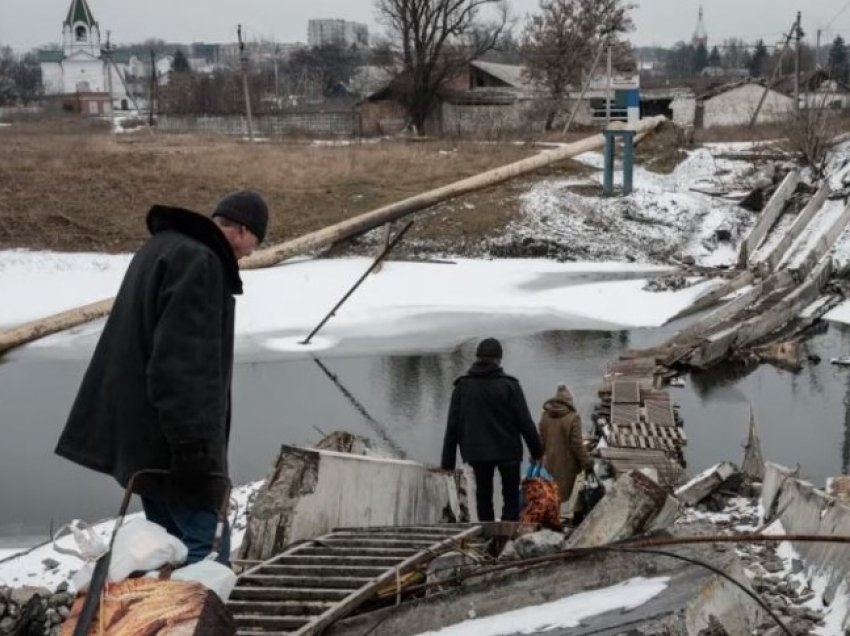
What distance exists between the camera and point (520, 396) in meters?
6.53

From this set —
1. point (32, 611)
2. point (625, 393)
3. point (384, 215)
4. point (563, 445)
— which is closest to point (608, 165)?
point (384, 215)

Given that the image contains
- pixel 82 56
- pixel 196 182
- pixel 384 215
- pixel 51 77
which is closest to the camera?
pixel 384 215

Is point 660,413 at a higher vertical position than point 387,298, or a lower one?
lower

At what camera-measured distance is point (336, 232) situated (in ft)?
67.9

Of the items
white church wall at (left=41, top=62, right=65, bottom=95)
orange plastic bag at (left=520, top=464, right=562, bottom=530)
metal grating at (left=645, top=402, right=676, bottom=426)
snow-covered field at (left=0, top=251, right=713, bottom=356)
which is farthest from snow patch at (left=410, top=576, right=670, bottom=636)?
white church wall at (left=41, top=62, right=65, bottom=95)

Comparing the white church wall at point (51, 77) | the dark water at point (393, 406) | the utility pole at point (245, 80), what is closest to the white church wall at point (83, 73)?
the white church wall at point (51, 77)

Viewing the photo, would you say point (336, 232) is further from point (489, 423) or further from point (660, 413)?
point (489, 423)

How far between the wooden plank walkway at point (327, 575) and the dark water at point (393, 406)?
4446 mm

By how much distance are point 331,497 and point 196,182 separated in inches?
821

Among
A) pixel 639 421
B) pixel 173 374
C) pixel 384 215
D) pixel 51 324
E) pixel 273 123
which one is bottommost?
pixel 639 421

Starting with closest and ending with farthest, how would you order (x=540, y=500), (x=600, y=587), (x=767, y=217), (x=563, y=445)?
(x=600, y=587), (x=540, y=500), (x=563, y=445), (x=767, y=217)

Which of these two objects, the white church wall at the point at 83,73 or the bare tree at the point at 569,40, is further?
the white church wall at the point at 83,73

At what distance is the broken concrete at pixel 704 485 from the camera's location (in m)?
7.27

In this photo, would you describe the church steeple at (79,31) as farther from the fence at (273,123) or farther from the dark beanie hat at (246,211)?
the dark beanie hat at (246,211)
